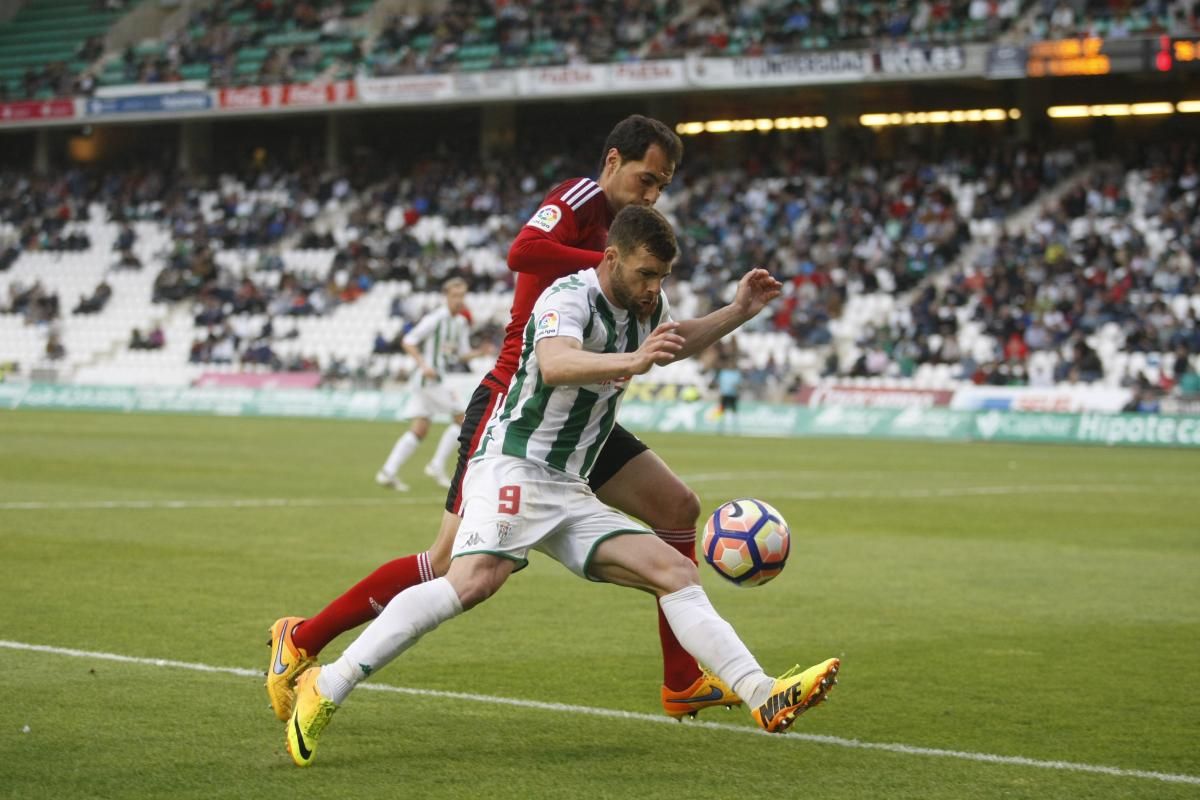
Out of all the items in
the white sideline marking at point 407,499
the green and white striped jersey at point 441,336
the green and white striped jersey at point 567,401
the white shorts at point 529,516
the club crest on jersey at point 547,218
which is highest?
the club crest on jersey at point 547,218

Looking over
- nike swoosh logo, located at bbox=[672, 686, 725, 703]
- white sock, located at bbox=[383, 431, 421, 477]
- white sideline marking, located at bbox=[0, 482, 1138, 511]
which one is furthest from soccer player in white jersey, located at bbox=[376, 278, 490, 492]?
nike swoosh logo, located at bbox=[672, 686, 725, 703]

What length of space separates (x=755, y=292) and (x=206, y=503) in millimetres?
10943

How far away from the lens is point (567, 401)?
20.0 feet

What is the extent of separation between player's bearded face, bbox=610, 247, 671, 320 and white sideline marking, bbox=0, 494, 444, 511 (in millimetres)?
10607

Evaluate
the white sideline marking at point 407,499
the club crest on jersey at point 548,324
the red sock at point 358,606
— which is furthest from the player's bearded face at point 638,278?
the white sideline marking at point 407,499

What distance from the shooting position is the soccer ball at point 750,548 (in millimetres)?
6594

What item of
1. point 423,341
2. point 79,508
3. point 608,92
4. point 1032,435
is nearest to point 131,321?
point 608,92

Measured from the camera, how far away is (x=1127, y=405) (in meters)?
30.1

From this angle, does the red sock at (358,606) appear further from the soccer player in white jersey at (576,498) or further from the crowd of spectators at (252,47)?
the crowd of spectators at (252,47)

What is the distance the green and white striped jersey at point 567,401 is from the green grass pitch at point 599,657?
111cm

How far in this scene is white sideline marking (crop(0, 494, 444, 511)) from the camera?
15516 mm

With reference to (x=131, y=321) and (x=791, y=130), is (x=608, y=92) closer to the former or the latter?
(x=791, y=130)

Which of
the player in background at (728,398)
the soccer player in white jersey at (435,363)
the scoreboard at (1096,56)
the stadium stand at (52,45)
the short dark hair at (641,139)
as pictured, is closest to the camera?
the short dark hair at (641,139)

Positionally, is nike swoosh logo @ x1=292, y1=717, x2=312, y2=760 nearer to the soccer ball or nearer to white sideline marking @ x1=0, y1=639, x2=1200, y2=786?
white sideline marking @ x1=0, y1=639, x2=1200, y2=786
